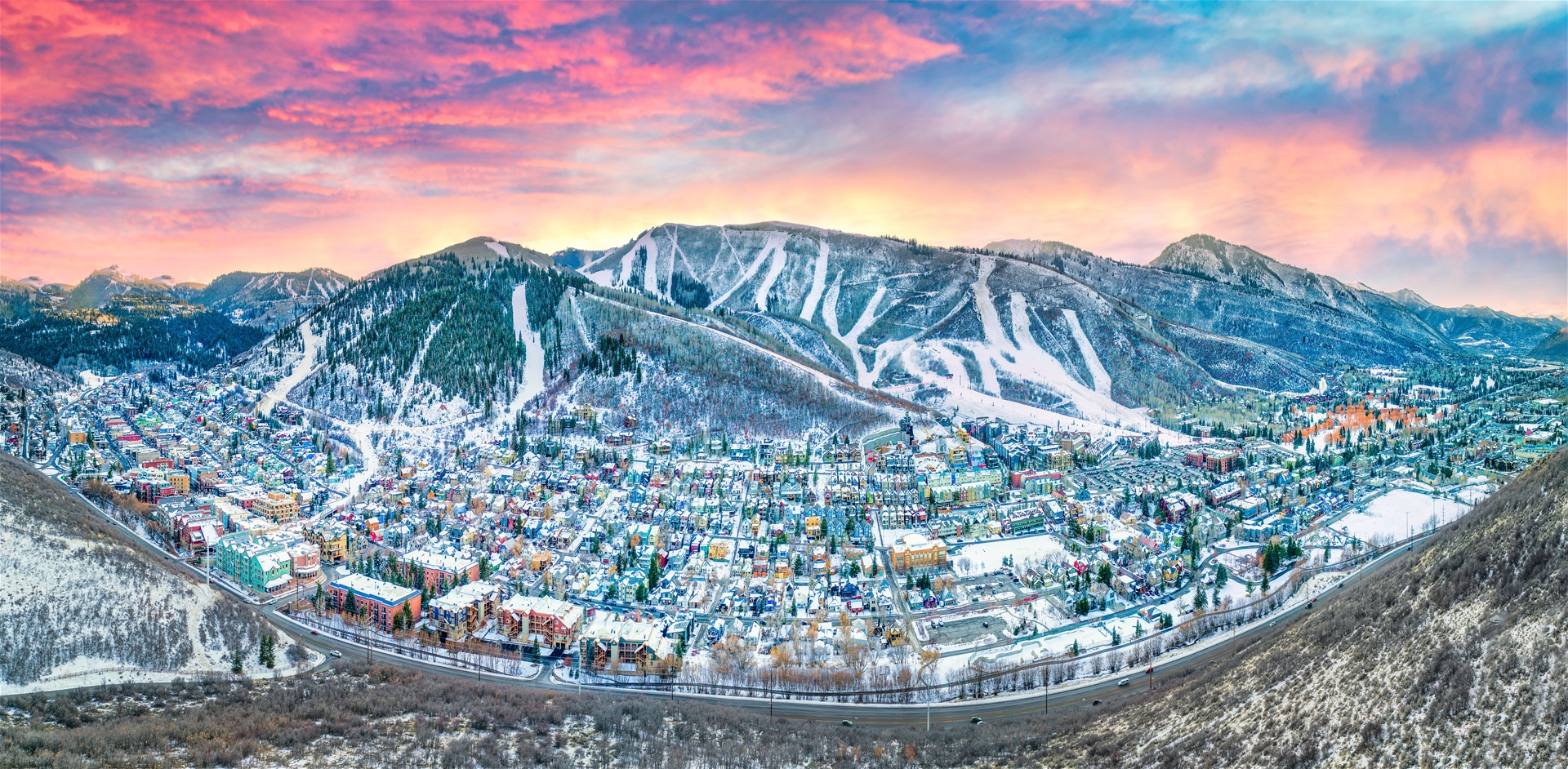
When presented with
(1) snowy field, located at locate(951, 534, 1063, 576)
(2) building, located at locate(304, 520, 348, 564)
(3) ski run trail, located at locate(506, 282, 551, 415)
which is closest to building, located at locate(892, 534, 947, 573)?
(1) snowy field, located at locate(951, 534, 1063, 576)

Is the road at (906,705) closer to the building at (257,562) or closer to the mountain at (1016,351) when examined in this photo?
the building at (257,562)

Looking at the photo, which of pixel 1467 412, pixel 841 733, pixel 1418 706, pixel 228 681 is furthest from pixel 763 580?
pixel 1467 412

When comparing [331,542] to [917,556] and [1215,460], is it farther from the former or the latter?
[1215,460]

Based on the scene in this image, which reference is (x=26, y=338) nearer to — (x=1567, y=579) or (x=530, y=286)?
(x=530, y=286)

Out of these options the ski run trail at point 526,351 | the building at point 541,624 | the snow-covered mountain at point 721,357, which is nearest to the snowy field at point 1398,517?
the snow-covered mountain at point 721,357

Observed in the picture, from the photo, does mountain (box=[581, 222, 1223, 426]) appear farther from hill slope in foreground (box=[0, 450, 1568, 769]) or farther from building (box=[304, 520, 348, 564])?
building (box=[304, 520, 348, 564])

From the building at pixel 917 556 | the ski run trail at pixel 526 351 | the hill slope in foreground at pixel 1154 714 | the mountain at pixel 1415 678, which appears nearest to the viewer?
the mountain at pixel 1415 678
